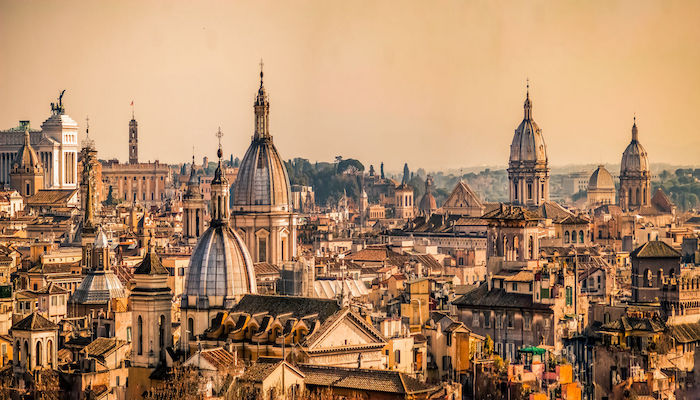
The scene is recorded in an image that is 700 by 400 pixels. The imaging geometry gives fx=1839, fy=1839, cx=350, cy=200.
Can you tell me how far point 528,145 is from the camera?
99562mm

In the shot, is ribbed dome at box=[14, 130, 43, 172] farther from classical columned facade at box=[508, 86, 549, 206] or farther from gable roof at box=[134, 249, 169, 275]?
gable roof at box=[134, 249, 169, 275]

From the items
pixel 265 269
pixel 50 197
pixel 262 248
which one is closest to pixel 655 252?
pixel 265 269

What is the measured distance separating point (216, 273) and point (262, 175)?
20.4 m

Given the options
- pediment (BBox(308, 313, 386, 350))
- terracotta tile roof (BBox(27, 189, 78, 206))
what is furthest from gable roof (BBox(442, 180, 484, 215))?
pediment (BBox(308, 313, 386, 350))

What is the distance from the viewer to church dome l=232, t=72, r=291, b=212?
64875mm

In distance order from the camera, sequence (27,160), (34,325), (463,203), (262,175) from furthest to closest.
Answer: (27,160), (463,203), (262,175), (34,325)

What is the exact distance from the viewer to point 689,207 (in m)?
99.2

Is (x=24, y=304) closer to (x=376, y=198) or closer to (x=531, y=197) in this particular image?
(x=531, y=197)

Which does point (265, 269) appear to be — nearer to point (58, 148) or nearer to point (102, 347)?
point (102, 347)

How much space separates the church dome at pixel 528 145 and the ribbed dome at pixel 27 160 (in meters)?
29.8

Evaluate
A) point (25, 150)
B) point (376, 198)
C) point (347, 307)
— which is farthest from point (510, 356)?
point (376, 198)

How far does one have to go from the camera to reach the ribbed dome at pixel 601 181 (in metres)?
118

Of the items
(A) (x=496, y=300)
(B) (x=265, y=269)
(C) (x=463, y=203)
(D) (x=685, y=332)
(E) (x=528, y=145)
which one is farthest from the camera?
(C) (x=463, y=203)

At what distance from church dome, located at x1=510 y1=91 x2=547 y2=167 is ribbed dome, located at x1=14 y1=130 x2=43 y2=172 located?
1174 inches
